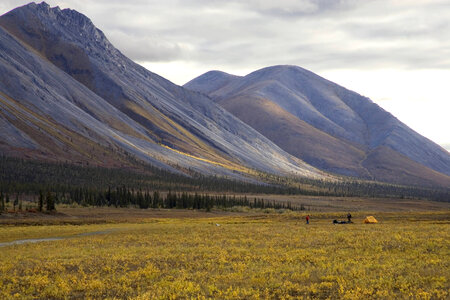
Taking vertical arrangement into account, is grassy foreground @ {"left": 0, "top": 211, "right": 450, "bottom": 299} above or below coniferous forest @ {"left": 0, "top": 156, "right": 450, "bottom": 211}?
below

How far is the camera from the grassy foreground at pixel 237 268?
21688 millimetres

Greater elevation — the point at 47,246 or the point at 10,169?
the point at 10,169

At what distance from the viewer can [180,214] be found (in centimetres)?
10419

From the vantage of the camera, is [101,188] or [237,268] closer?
[237,268]

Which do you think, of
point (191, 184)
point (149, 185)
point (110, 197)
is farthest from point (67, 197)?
point (191, 184)

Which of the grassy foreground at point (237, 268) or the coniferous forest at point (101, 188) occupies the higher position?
the coniferous forest at point (101, 188)

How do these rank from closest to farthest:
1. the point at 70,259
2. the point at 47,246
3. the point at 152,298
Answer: the point at 152,298, the point at 70,259, the point at 47,246

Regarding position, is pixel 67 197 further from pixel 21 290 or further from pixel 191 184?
pixel 21 290

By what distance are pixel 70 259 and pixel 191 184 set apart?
163 meters

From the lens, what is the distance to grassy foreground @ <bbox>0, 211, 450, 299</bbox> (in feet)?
71.2

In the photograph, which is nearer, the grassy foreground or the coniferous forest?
the grassy foreground

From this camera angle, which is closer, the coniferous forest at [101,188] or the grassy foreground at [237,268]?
the grassy foreground at [237,268]

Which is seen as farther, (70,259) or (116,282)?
(70,259)

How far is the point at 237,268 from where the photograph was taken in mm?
27734
